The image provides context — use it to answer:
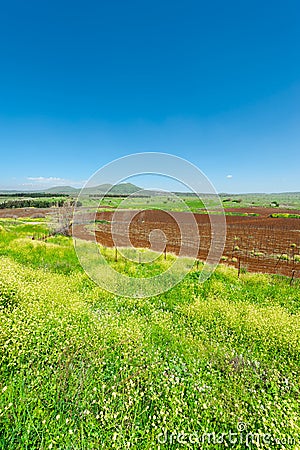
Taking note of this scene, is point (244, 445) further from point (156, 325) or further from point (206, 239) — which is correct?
point (206, 239)

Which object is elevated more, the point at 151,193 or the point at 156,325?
the point at 151,193

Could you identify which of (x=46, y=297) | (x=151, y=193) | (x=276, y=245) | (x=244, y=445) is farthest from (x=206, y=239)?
(x=244, y=445)

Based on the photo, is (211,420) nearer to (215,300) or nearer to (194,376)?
(194,376)

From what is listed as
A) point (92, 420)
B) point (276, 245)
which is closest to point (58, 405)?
point (92, 420)

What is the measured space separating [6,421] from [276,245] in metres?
26.0

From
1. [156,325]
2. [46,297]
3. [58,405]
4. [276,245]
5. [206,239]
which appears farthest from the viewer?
[206,239]

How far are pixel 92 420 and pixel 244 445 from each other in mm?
2190

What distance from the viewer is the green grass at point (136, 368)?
3348mm

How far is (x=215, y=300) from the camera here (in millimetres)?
7793

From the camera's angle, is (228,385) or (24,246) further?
(24,246)

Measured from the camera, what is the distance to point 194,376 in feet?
14.5

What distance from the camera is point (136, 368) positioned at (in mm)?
4391

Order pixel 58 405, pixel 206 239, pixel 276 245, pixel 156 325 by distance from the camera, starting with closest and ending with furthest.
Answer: pixel 58 405, pixel 156 325, pixel 276 245, pixel 206 239

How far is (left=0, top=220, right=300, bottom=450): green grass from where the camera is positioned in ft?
11.0
